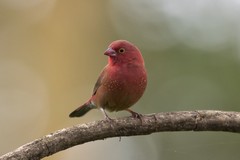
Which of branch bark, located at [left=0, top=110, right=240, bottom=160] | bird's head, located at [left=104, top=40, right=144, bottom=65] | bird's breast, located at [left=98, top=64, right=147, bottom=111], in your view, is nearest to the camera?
branch bark, located at [left=0, top=110, right=240, bottom=160]

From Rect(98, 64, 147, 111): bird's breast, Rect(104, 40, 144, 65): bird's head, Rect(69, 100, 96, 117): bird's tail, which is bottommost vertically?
Rect(69, 100, 96, 117): bird's tail

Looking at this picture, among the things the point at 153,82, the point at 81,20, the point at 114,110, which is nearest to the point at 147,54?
the point at 153,82

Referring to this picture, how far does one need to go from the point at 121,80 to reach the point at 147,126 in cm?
110

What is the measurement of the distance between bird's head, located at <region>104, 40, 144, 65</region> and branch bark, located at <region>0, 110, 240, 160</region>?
3.71 feet

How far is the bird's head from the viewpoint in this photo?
20.3ft

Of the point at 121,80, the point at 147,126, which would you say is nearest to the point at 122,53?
the point at 121,80

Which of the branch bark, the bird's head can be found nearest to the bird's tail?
the bird's head

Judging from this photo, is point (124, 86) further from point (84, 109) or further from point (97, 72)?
point (97, 72)

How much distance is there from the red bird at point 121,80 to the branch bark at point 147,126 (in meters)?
0.85

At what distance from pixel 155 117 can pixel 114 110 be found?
1.36 meters

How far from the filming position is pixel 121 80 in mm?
6020

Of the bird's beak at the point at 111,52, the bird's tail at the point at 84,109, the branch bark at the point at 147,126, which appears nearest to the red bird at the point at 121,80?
the bird's beak at the point at 111,52

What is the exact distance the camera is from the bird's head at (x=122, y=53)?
6.19 m

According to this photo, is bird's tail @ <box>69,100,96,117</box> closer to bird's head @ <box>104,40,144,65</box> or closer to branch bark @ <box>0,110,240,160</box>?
bird's head @ <box>104,40,144,65</box>
